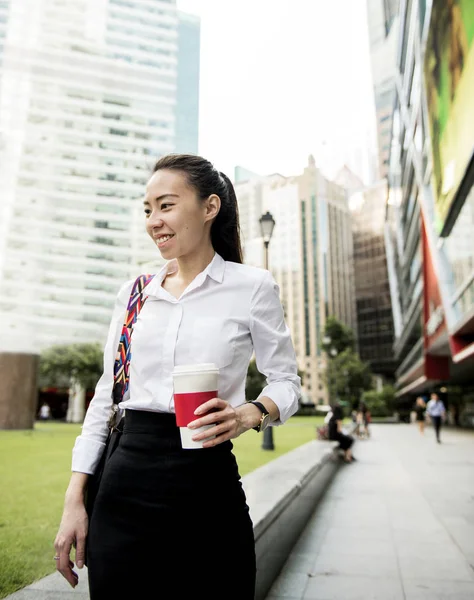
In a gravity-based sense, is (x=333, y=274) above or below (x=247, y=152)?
above

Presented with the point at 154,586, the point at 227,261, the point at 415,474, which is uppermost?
the point at 227,261

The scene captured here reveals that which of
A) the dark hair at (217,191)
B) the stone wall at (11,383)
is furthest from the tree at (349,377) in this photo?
the dark hair at (217,191)

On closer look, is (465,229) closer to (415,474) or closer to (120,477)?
(415,474)

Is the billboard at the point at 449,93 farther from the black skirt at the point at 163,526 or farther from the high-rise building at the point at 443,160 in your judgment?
the black skirt at the point at 163,526

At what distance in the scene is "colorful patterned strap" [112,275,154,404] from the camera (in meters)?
1.46

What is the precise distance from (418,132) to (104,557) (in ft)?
106

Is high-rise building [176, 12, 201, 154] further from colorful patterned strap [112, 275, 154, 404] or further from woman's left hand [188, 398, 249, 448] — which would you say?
woman's left hand [188, 398, 249, 448]

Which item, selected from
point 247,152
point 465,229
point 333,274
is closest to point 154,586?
point 247,152

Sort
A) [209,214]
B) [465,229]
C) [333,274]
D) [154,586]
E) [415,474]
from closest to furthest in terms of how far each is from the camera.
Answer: [154,586], [209,214], [415,474], [465,229], [333,274]

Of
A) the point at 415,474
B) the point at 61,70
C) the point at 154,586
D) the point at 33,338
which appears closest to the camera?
the point at 154,586

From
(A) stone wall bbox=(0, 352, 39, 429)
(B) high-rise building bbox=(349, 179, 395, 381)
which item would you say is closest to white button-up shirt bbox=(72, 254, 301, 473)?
(A) stone wall bbox=(0, 352, 39, 429)

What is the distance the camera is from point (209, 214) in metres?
1.53

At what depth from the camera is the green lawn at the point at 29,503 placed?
3.43 meters

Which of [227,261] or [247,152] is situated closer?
[227,261]
